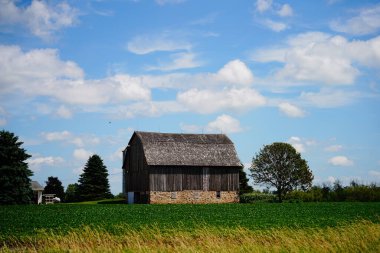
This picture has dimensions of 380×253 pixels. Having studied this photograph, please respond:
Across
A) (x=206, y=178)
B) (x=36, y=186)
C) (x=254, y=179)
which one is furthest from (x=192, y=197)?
(x=36, y=186)

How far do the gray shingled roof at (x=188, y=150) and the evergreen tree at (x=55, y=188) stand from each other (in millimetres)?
31003

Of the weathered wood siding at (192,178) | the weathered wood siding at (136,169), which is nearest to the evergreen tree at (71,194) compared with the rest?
the weathered wood siding at (136,169)

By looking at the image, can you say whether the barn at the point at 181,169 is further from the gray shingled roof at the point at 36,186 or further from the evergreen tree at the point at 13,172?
the gray shingled roof at the point at 36,186

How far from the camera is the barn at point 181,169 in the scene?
50.3 metres

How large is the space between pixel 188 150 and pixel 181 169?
2.74 meters

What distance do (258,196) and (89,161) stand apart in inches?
1131

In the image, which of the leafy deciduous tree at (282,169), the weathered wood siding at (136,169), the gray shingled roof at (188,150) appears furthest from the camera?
the leafy deciduous tree at (282,169)

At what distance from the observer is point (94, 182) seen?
69250 mm

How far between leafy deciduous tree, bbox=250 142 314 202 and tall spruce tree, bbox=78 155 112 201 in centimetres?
2361

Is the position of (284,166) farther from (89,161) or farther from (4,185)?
(4,185)

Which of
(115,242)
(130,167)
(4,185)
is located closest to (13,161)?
(4,185)

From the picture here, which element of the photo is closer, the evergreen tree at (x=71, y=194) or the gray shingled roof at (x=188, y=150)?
the gray shingled roof at (x=188, y=150)

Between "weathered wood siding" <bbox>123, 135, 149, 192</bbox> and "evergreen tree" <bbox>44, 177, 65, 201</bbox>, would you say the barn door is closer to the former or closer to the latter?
"weathered wood siding" <bbox>123, 135, 149, 192</bbox>

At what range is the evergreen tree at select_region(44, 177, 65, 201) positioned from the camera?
252ft
